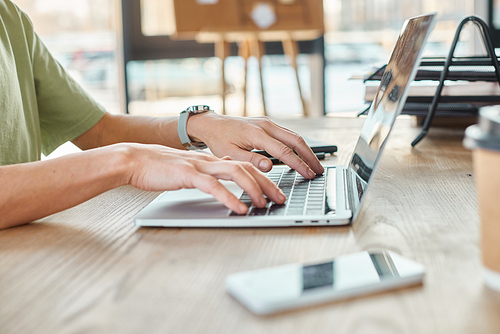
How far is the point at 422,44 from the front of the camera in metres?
0.52

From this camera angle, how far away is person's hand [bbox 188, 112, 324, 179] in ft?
2.43

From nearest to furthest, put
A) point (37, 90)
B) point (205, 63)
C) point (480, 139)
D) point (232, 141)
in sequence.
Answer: point (480, 139) → point (232, 141) → point (37, 90) → point (205, 63)

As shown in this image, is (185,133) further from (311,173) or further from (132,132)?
(311,173)

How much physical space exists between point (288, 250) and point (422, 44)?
261 millimetres

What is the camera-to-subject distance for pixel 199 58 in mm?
3705

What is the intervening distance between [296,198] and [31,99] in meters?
0.70

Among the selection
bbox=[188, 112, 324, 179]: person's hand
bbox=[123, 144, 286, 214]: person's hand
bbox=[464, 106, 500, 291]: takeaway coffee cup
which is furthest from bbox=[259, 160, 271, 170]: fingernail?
bbox=[464, 106, 500, 291]: takeaway coffee cup

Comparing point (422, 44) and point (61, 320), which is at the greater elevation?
point (422, 44)

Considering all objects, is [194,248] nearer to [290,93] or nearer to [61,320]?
[61,320]

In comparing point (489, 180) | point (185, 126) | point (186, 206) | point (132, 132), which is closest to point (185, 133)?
point (185, 126)

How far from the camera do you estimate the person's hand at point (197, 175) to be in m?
0.55

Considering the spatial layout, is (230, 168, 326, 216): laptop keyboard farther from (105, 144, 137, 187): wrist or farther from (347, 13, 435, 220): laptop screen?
(105, 144, 137, 187): wrist

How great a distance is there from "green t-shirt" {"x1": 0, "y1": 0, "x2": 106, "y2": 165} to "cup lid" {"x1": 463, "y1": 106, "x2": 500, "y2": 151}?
819mm

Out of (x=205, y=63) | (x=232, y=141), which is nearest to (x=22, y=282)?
(x=232, y=141)
